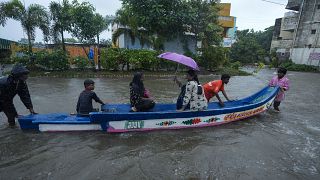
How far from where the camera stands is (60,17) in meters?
16.5

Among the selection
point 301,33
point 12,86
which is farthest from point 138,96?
point 301,33

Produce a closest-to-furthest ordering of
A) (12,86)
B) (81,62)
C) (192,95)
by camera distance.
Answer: (12,86), (192,95), (81,62)

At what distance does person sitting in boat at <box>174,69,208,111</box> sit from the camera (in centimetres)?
579

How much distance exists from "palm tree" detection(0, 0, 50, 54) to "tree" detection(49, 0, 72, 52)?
0.48m

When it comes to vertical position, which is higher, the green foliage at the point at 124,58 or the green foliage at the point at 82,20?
the green foliage at the point at 82,20

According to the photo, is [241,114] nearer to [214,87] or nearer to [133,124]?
[214,87]

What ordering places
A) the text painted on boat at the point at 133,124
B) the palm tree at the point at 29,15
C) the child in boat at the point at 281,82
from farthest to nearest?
1. the palm tree at the point at 29,15
2. the child in boat at the point at 281,82
3. the text painted on boat at the point at 133,124

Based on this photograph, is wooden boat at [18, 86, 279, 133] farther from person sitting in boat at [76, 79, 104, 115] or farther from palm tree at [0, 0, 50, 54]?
palm tree at [0, 0, 50, 54]

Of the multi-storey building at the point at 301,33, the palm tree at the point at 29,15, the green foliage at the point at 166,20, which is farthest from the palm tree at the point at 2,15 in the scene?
the multi-storey building at the point at 301,33

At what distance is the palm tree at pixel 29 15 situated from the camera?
15352 millimetres

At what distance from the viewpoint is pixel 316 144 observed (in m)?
5.77

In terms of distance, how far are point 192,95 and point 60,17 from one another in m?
14.0

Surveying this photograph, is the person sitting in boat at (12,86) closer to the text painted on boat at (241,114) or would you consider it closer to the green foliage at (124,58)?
the text painted on boat at (241,114)

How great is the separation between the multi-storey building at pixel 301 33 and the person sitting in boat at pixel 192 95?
30.6m
